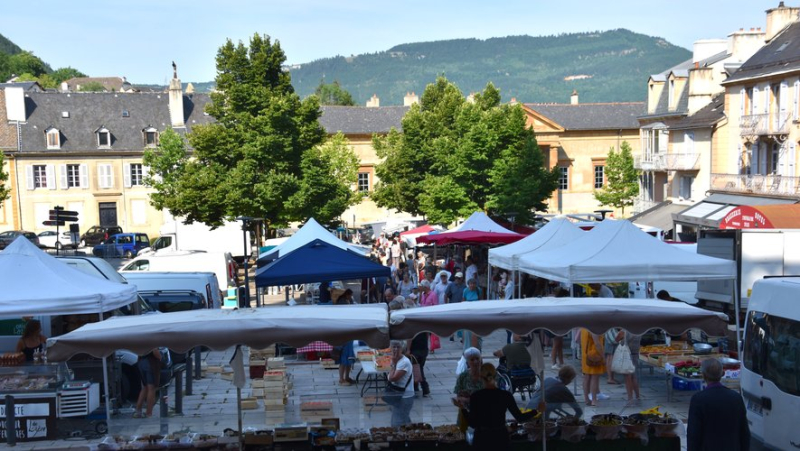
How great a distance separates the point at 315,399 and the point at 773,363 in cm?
548

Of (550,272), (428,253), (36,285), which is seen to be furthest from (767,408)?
(428,253)

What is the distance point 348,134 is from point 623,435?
5983 centimetres

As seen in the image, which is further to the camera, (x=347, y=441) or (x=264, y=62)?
(x=264, y=62)

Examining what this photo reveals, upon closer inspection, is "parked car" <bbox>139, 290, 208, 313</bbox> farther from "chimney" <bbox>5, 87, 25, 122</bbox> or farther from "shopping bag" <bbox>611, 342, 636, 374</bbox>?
"chimney" <bbox>5, 87, 25, 122</bbox>

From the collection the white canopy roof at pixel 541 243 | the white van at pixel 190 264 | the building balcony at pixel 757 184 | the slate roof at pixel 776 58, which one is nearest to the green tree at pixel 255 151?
the white van at pixel 190 264

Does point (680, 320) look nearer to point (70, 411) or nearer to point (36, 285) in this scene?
point (70, 411)

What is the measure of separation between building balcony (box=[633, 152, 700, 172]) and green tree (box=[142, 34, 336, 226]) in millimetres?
20464

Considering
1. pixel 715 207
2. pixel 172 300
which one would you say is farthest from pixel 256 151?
pixel 715 207

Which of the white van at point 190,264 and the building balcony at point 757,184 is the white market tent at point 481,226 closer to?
the white van at point 190,264

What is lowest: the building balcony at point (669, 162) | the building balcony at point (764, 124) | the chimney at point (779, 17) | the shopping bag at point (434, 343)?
the shopping bag at point (434, 343)

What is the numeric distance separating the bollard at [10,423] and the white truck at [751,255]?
14.1 meters

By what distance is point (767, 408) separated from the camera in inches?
364

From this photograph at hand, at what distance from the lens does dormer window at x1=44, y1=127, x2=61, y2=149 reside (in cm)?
5938

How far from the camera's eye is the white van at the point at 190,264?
1016 inches
